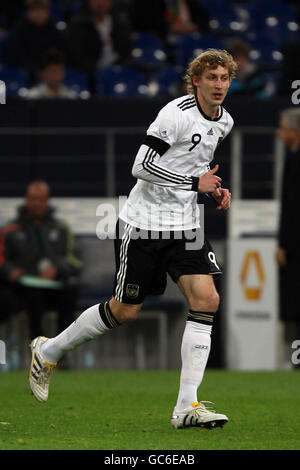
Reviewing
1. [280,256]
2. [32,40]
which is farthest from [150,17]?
[280,256]

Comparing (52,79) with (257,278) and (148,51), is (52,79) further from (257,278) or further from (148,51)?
(257,278)

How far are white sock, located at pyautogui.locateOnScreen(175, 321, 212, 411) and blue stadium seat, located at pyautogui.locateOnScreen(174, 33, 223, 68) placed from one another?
830cm

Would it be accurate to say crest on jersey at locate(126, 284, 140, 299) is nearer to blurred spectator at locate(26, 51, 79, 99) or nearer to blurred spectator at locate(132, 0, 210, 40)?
blurred spectator at locate(26, 51, 79, 99)

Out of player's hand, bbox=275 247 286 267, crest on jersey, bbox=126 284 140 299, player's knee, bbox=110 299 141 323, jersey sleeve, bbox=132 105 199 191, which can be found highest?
jersey sleeve, bbox=132 105 199 191

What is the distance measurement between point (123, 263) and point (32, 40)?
7809 mm

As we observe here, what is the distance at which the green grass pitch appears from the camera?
231 inches

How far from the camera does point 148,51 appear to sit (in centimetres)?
1502

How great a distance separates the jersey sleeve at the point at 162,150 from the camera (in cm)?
656

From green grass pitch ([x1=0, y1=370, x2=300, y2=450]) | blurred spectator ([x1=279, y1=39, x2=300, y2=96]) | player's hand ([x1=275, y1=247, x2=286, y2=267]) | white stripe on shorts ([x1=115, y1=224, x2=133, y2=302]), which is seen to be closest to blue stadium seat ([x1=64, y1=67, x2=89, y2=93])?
blurred spectator ([x1=279, y1=39, x2=300, y2=96])

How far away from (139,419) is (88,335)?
63cm

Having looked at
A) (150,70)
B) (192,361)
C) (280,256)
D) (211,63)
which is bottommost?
(192,361)

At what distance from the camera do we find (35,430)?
21.0 feet

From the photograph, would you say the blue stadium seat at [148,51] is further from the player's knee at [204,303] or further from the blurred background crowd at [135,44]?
the player's knee at [204,303]
